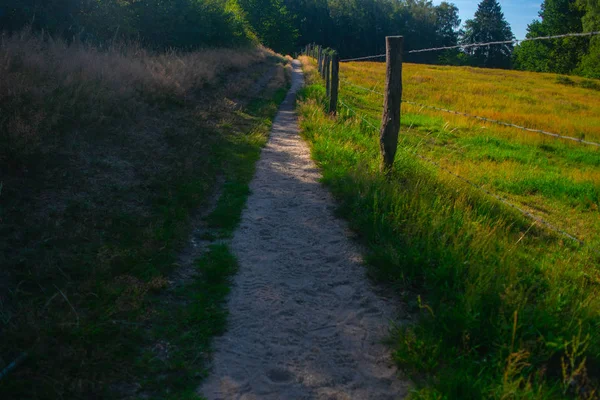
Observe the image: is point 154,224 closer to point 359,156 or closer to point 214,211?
point 214,211

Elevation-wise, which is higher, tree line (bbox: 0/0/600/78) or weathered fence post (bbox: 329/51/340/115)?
tree line (bbox: 0/0/600/78)

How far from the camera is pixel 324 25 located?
266 feet

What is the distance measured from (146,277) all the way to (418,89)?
835 inches

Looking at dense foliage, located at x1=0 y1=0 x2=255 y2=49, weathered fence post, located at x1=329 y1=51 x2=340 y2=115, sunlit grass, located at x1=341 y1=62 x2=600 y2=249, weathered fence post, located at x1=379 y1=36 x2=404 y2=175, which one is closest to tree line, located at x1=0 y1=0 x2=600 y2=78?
dense foliage, located at x1=0 y1=0 x2=255 y2=49

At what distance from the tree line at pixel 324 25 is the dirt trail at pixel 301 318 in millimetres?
4051

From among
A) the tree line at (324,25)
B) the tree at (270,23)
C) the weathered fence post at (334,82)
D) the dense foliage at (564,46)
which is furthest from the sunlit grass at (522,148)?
the dense foliage at (564,46)

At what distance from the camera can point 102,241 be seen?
15.7 ft

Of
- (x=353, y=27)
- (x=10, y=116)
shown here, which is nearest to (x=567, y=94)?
(x=10, y=116)

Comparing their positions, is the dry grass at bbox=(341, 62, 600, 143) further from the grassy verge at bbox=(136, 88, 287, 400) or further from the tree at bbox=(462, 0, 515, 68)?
the tree at bbox=(462, 0, 515, 68)

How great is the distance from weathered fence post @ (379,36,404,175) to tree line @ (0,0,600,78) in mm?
1431

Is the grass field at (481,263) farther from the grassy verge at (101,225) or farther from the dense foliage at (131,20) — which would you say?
the dense foliage at (131,20)

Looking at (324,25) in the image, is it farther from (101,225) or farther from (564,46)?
(101,225)

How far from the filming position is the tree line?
15.6 m

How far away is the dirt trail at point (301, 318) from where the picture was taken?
10.4 feet
